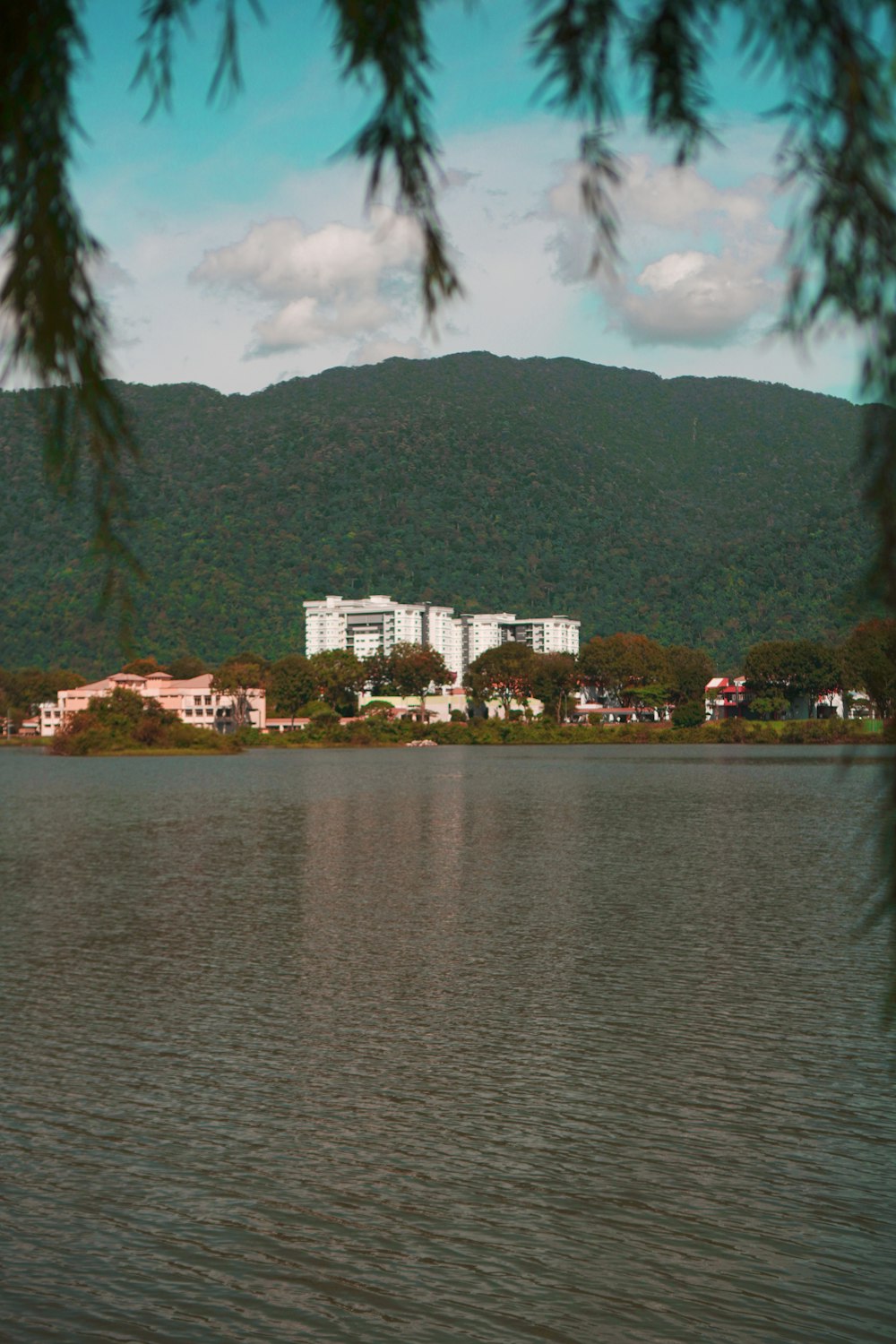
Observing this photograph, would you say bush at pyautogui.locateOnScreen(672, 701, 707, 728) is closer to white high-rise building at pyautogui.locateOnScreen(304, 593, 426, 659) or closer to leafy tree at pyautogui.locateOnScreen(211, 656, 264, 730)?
leafy tree at pyautogui.locateOnScreen(211, 656, 264, 730)

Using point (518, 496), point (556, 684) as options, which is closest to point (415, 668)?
point (556, 684)

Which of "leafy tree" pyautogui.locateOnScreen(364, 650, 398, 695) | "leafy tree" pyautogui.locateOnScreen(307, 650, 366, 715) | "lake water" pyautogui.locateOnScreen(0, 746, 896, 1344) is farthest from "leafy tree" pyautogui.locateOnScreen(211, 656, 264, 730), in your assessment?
"lake water" pyautogui.locateOnScreen(0, 746, 896, 1344)

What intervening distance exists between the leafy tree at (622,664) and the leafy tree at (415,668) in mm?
18953

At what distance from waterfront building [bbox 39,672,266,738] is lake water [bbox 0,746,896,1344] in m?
93.1

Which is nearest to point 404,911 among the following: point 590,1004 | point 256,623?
point 590,1004

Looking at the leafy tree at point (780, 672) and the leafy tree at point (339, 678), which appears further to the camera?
the leafy tree at point (339, 678)

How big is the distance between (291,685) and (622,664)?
111ft

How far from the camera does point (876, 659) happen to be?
237 cm

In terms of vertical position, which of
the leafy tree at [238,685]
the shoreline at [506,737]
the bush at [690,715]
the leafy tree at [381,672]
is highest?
the leafy tree at [381,672]

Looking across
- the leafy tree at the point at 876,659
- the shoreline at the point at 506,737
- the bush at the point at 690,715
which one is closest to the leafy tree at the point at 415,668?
the shoreline at the point at 506,737

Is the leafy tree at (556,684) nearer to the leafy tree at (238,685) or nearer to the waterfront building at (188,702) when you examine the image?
the waterfront building at (188,702)

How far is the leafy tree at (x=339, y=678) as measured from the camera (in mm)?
129625

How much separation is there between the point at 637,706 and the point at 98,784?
8056cm

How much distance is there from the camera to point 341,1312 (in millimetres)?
8016
